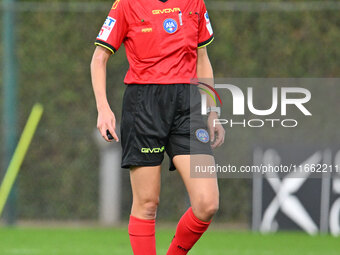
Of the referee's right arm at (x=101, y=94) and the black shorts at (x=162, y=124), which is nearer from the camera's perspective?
the referee's right arm at (x=101, y=94)

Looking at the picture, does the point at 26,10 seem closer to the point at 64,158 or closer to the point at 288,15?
the point at 64,158

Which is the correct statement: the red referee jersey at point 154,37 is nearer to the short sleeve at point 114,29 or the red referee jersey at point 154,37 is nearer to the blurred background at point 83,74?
the short sleeve at point 114,29

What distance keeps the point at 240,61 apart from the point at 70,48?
1.72 meters

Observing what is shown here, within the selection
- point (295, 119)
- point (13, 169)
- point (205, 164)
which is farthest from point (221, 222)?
point (205, 164)

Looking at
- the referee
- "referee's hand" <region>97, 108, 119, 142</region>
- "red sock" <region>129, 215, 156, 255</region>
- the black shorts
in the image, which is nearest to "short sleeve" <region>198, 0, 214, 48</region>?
the referee

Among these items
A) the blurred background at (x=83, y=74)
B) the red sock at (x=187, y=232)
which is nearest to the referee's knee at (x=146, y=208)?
the red sock at (x=187, y=232)

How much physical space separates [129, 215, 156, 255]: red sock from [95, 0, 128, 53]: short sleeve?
0.93m

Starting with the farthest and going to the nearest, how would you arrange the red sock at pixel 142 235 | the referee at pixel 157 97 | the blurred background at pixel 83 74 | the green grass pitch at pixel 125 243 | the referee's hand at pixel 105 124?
the blurred background at pixel 83 74
the green grass pitch at pixel 125 243
the red sock at pixel 142 235
the referee at pixel 157 97
the referee's hand at pixel 105 124

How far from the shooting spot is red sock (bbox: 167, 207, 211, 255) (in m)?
4.25

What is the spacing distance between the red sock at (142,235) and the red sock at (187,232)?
132 mm

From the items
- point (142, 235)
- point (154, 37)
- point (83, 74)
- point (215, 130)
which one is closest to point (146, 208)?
point (142, 235)

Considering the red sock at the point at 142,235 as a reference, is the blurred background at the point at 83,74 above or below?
above

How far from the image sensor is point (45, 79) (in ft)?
27.2

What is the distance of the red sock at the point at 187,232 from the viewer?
13.9 feet
